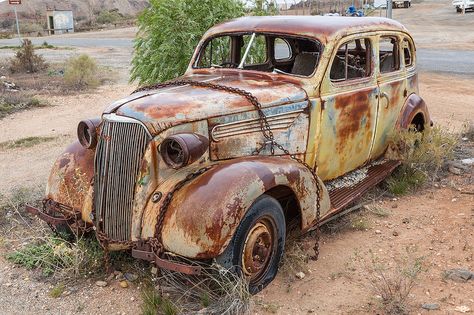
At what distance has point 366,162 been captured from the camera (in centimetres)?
581

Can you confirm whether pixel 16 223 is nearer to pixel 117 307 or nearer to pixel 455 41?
pixel 117 307

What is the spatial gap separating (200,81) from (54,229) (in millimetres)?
1821

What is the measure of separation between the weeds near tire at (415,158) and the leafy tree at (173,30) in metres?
3.30

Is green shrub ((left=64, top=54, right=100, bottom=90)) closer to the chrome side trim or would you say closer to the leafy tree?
the leafy tree

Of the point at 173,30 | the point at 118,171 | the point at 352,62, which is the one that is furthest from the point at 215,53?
the point at 118,171

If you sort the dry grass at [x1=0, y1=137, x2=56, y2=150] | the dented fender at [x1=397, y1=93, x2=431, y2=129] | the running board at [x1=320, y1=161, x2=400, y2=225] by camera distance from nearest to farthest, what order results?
the running board at [x1=320, y1=161, x2=400, y2=225] < the dented fender at [x1=397, y1=93, x2=431, y2=129] < the dry grass at [x1=0, y1=137, x2=56, y2=150]

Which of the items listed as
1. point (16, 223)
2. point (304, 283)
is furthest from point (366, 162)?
point (16, 223)

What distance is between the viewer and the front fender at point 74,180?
423 cm

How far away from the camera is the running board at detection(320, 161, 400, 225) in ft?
15.9

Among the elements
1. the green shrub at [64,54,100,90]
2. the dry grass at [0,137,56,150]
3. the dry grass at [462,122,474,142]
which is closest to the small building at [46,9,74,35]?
the green shrub at [64,54,100,90]

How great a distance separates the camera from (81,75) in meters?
15.2

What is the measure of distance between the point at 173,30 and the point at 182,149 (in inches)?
172

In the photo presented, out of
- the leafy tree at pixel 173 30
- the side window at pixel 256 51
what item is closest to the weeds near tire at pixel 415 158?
the side window at pixel 256 51

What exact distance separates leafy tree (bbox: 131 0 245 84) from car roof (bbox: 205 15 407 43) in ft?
6.56
